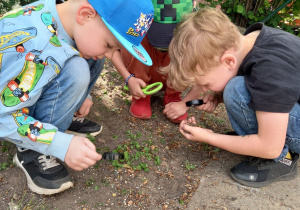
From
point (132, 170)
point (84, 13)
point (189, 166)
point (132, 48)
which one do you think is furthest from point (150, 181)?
point (84, 13)

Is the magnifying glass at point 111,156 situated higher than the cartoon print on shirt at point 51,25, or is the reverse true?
the cartoon print on shirt at point 51,25

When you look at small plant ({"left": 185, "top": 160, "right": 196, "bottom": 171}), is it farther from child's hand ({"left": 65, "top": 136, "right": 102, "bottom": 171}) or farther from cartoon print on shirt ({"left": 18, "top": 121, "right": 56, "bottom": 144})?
cartoon print on shirt ({"left": 18, "top": 121, "right": 56, "bottom": 144})

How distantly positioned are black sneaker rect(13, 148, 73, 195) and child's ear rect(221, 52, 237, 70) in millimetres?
1049

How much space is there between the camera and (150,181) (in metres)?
1.86

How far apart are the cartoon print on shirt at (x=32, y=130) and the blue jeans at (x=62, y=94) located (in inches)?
6.8

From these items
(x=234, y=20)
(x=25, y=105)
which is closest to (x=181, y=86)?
(x=25, y=105)

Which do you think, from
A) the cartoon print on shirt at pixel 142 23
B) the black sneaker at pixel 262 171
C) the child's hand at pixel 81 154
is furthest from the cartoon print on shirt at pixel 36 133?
the black sneaker at pixel 262 171

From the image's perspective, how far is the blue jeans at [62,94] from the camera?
1629 mm

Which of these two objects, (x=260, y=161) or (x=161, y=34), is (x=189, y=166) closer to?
(x=260, y=161)

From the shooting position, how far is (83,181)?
180cm

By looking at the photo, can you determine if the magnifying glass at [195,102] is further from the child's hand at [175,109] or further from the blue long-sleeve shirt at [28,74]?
the blue long-sleeve shirt at [28,74]

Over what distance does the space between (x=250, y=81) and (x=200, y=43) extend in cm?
32

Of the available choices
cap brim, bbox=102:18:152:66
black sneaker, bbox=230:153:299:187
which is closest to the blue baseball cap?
cap brim, bbox=102:18:152:66

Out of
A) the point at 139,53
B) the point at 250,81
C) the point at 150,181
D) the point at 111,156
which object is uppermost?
the point at 139,53
